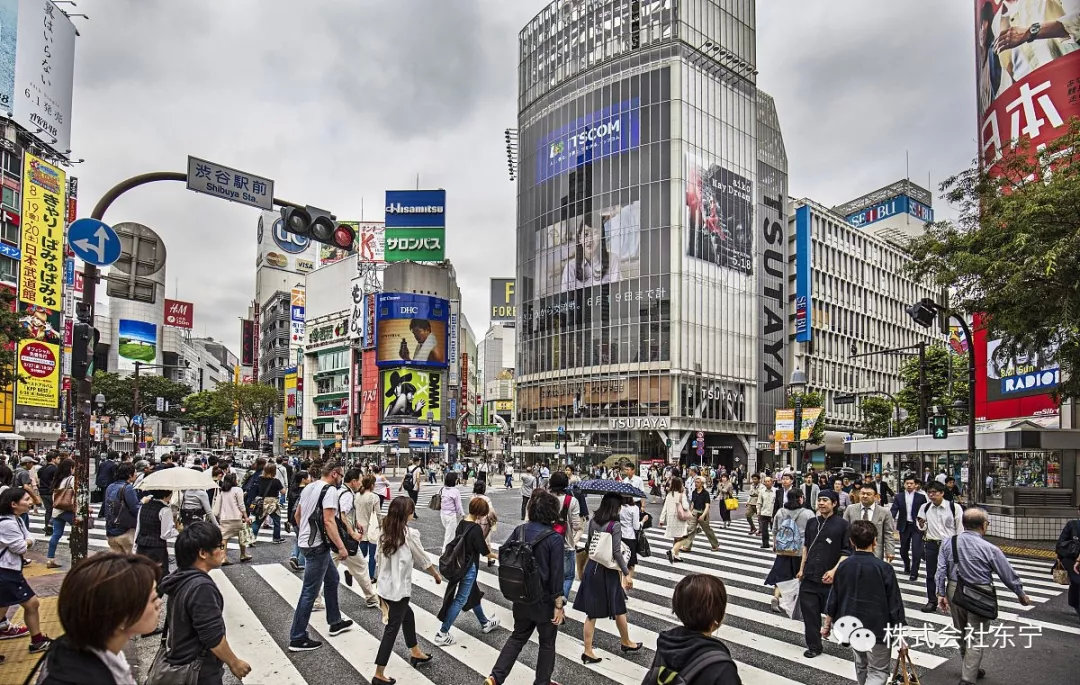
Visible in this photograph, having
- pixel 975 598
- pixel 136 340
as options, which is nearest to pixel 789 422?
pixel 975 598

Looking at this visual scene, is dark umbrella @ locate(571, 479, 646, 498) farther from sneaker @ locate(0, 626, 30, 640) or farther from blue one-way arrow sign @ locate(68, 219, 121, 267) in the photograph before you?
blue one-way arrow sign @ locate(68, 219, 121, 267)

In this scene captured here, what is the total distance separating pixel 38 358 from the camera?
28859 mm

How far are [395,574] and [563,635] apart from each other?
2.78m

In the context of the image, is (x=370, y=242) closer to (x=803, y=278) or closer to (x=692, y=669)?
(x=803, y=278)

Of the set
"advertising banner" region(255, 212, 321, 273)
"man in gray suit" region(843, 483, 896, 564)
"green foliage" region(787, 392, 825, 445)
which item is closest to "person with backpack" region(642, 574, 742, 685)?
"man in gray suit" region(843, 483, 896, 564)

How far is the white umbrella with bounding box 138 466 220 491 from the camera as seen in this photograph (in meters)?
8.46

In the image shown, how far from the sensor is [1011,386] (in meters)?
28.2

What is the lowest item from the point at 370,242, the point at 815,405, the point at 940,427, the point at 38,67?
the point at 940,427

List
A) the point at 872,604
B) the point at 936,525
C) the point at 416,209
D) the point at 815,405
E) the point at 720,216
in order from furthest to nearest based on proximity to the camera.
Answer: the point at 416,209 → the point at 815,405 → the point at 720,216 → the point at 936,525 → the point at 872,604

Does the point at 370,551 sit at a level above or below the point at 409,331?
below

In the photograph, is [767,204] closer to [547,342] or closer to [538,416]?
[547,342]

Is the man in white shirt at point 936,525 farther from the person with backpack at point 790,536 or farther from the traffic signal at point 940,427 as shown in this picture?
the traffic signal at point 940,427

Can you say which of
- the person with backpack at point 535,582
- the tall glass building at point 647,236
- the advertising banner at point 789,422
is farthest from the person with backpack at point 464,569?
the tall glass building at point 647,236

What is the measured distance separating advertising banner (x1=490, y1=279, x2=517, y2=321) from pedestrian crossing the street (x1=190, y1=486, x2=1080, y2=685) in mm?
116468
